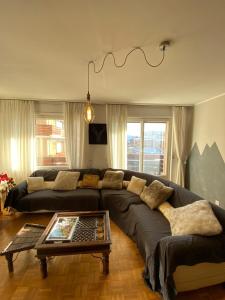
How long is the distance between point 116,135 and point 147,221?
253 cm

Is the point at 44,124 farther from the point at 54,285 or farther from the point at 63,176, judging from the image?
the point at 54,285

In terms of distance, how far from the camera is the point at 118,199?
340 cm

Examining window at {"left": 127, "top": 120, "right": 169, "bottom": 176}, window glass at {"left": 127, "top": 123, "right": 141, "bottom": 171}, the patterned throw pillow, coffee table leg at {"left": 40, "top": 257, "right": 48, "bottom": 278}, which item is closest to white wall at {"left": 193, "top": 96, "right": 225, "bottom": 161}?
window at {"left": 127, "top": 120, "right": 169, "bottom": 176}

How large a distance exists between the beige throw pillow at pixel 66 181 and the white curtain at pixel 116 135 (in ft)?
3.33

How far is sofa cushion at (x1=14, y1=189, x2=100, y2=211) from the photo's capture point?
11.2 ft

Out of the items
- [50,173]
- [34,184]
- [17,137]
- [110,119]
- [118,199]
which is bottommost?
[118,199]

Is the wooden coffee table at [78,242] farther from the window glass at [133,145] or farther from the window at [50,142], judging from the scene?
the window glass at [133,145]

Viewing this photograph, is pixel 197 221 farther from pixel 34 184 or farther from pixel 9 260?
pixel 34 184

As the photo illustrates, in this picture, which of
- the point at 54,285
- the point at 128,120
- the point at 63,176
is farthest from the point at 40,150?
the point at 54,285

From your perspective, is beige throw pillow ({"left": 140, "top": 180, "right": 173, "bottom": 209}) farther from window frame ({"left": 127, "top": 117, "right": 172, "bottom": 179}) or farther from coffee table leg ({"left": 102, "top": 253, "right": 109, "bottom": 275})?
window frame ({"left": 127, "top": 117, "right": 172, "bottom": 179})

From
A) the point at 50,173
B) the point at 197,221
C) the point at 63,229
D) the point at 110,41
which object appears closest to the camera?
the point at 110,41

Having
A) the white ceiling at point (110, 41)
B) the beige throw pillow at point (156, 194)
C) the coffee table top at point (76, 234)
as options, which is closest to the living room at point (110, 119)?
the white ceiling at point (110, 41)

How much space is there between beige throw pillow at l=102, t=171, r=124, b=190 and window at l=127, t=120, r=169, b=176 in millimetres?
928

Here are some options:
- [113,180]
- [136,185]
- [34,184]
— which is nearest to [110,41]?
[136,185]
